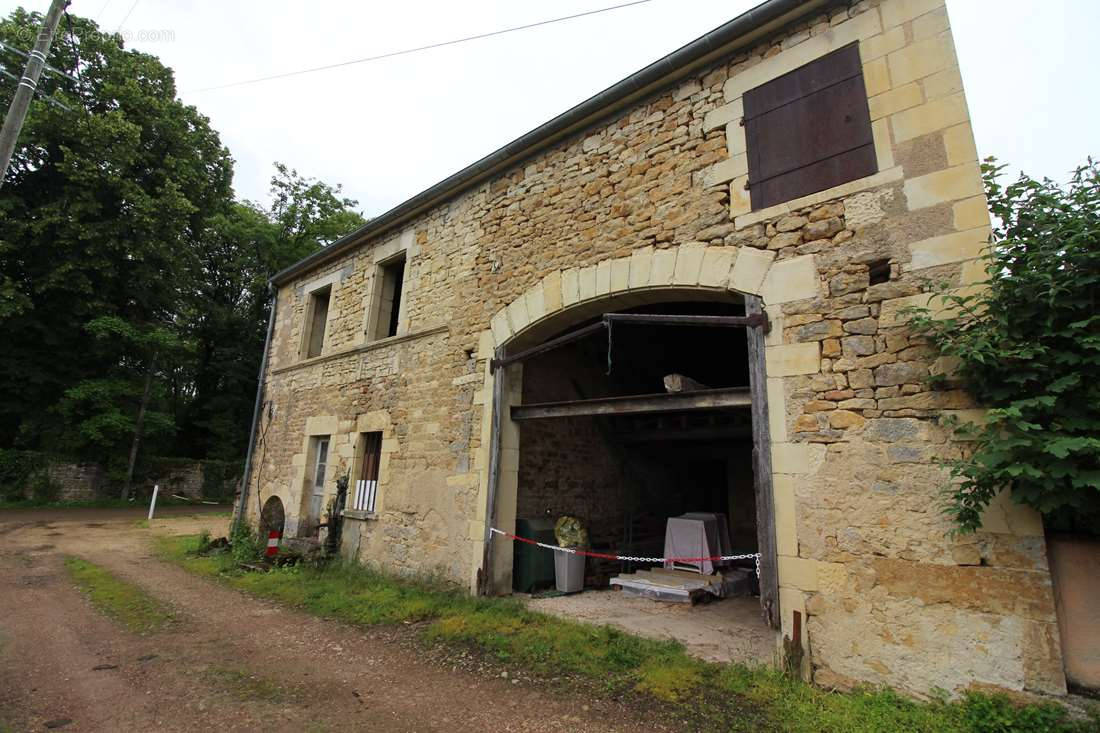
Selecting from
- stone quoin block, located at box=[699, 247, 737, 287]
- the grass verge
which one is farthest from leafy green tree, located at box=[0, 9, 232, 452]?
stone quoin block, located at box=[699, 247, 737, 287]

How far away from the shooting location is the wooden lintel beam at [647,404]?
4246 mm

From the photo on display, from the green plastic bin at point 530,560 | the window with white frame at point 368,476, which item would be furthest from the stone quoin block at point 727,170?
the window with white frame at point 368,476

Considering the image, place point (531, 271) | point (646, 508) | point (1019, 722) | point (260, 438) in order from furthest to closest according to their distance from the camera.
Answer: point (260, 438) → point (646, 508) → point (531, 271) → point (1019, 722)

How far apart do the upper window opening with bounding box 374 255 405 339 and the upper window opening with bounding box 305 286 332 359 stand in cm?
161

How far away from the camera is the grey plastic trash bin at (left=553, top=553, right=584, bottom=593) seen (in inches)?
243

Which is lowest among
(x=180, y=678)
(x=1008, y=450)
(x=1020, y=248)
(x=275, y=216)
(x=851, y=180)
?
(x=180, y=678)


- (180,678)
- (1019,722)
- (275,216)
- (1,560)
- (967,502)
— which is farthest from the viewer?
(275,216)

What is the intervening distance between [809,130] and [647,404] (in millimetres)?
2613

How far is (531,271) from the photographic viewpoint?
5.80 meters

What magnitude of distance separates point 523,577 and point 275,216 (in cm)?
2127

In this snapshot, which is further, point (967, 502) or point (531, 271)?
point (531, 271)

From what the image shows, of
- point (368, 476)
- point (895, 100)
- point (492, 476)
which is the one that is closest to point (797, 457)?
point (895, 100)

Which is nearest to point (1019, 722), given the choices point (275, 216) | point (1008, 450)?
point (1008, 450)

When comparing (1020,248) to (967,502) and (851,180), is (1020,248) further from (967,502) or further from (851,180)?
(967,502)
